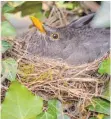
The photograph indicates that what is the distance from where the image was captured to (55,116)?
1429mm

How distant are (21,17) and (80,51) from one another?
53 centimetres

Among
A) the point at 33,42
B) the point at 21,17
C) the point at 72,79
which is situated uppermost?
the point at 21,17

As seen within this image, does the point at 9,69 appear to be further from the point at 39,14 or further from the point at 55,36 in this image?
the point at 39,14

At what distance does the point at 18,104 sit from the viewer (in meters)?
1.35

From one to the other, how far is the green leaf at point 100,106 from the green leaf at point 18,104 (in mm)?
288

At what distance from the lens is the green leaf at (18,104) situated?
1344mm

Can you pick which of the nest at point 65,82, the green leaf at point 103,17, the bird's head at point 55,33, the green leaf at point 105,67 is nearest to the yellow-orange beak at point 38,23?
the bird's head at point 55,33

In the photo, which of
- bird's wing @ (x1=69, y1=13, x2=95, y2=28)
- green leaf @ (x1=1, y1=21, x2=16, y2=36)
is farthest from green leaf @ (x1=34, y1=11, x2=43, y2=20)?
green leaf @ (x1=1, y1=21, x2=16, y2=36)

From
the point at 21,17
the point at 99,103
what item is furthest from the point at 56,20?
the point at 99,103

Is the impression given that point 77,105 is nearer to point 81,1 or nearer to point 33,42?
point 33,42

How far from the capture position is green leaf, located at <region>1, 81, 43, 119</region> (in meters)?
1.34

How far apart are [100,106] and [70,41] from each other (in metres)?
0.73

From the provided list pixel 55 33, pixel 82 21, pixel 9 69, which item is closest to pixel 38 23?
pixel 55 33

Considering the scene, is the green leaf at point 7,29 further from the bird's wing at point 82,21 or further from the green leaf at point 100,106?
the bird's wing at point 82,21
